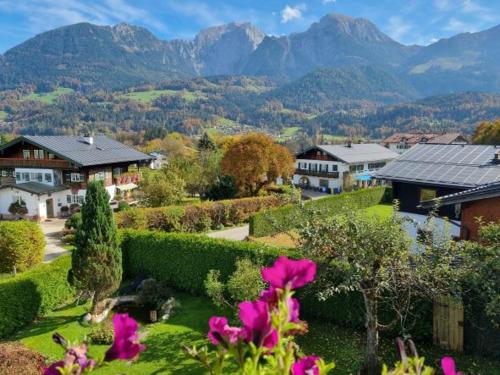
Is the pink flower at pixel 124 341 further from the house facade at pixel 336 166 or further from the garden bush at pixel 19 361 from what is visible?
the house facade at pixel 336 166

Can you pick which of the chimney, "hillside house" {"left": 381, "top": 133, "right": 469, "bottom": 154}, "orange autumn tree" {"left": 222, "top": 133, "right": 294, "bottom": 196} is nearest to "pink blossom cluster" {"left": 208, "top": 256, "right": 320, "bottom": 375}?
"orange autumn tree" {"left": 222, "top": 133, "right": 294, "bottom": 196}

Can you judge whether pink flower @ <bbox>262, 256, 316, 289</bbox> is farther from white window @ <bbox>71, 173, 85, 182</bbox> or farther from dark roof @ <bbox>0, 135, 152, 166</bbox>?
white window @ <bbox>71, 173, 85, 182</bbox>

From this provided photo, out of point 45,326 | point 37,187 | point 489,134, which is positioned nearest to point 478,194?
point 45,326

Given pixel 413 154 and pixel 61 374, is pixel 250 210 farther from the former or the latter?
pixel 61 374

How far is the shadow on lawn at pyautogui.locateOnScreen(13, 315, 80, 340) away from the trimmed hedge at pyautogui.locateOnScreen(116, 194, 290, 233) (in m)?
10.9

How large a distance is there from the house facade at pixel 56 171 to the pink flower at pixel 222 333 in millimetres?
39721

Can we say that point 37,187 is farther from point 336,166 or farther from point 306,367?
point 306,367

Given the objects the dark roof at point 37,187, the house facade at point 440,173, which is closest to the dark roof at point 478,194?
the house facade at point 440,173

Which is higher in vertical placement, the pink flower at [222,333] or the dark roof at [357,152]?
the dark roof at [357,152]

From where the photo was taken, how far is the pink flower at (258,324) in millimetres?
1808

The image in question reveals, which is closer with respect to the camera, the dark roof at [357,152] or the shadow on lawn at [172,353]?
the shadow on lawn at [172,353]

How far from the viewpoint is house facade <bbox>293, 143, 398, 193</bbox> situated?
58562 millimetres

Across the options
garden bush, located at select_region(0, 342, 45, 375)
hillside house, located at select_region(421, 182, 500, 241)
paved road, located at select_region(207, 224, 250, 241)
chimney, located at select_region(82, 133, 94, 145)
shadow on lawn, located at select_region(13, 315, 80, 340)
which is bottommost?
shadow on lawn, located at select_region(13, 315, 80, 340)

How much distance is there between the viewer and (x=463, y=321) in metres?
12.3
